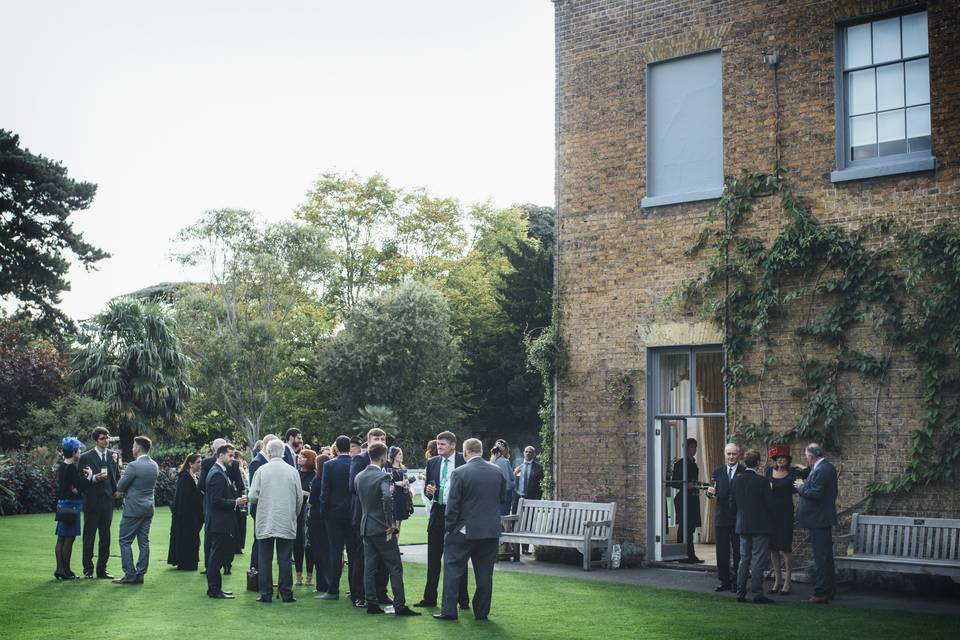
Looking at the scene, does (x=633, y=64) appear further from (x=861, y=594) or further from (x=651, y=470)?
(x=861, y=594)

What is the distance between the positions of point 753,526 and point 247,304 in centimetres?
4225

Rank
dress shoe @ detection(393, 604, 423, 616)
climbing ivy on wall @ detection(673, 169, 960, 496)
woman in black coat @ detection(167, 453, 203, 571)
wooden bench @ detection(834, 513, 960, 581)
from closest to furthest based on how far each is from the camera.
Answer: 1. dress shoe @ detection(393, 604, 423, 616)
2. wooden bench @ detection(834, 513, 960, 581)
3. climbing ivy on wall @ detection(673, 169, 960, 496)
4. woman in black coat @ detection(167, 453, 203, 571)

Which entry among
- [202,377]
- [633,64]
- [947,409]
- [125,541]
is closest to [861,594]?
[947,409]

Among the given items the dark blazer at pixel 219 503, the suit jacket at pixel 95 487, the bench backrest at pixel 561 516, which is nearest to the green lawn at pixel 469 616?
the dark blazer at pixel 219 503

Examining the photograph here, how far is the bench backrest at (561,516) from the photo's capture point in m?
16.0

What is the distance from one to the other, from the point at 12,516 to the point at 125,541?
15150 millimetres

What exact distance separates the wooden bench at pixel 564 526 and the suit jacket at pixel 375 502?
500 centimetres

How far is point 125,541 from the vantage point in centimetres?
1388

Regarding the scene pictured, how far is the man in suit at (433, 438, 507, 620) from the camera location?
10.9 metres

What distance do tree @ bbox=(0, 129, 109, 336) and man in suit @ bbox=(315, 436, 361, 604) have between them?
20.1 m

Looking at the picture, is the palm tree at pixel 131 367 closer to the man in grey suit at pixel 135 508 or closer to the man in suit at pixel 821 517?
the man in grey suit at pixel 135 508

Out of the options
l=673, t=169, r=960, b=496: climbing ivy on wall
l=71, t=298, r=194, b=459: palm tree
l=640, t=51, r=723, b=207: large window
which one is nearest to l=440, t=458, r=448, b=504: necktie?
l=673, t=169, r=960, b=496: climbing ivy on wall

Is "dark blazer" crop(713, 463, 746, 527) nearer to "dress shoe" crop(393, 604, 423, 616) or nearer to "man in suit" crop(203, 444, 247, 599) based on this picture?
"dress shoe" crop(393, 604, 423, 616)

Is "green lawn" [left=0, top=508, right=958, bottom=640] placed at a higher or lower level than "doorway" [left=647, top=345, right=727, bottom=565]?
lower
